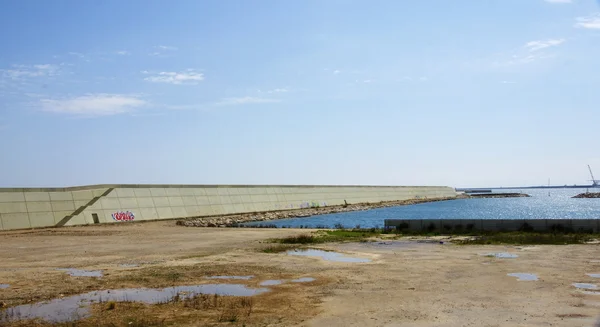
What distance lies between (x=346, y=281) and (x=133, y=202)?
46899mm

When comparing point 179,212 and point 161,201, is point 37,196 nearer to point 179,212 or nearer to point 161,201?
point 161,201

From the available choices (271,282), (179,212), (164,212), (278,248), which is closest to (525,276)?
(271,282)

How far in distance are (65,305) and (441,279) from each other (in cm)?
1166

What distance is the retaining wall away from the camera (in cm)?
3681

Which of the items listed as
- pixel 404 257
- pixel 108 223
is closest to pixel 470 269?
pixel 404 257

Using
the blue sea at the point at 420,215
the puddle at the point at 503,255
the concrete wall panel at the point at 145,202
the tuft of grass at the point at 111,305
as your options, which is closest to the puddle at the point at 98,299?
the tuft of grass at the point at 111,305

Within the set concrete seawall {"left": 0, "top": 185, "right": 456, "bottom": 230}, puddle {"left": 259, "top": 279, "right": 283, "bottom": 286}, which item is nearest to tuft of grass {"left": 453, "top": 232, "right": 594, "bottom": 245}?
puddle {"left": 259, "top": 279, "right": 283, "bottom": 286}

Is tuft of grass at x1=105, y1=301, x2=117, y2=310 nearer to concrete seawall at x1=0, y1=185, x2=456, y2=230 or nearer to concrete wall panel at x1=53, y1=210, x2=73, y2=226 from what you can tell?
concrete seawall at x1=0, y1=185, x2=456, y2=230

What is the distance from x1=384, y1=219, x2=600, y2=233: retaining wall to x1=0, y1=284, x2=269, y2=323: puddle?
84.6 ft

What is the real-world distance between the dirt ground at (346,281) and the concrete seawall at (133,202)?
18.4 metres

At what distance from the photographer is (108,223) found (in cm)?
5400

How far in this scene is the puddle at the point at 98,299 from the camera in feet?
44.1

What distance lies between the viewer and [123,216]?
57.3 metres

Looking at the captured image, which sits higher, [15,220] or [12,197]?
[12,197]
